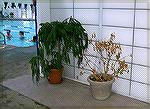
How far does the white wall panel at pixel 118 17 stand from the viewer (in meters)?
2.88

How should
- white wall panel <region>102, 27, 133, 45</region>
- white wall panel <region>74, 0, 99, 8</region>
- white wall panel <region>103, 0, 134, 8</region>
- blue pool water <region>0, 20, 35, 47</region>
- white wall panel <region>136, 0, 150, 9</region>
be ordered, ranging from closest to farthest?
white wall panel <region>136, 0, 150, 9</region> → white wall panel <region>103, 0, 134, 8</region> → white wall panel <region>102, 27, 133, 45</region> → white wall panel <region>74, 0, 99, 8</region> → blue pool water <region>0, 20, 35, 47</region>

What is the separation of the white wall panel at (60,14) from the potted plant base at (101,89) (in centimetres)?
123

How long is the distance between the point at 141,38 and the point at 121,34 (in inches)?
11.5

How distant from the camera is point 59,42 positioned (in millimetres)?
3238

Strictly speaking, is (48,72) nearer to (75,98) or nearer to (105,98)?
(75,98)

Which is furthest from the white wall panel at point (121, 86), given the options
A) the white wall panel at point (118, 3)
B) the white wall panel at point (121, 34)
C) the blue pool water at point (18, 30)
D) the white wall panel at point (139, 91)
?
the blue pool water at point (18, 30)

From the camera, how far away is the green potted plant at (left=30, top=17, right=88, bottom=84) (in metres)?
3.10

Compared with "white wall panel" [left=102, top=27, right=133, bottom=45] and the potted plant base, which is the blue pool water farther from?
the potted plant base

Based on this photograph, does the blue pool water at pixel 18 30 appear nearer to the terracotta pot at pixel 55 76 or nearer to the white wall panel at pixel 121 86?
the terracotta pot at pixel 55 76

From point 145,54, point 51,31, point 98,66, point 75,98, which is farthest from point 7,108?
point 145,54

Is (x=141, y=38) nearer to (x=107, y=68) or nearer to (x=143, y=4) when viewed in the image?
(x=143, y=4)

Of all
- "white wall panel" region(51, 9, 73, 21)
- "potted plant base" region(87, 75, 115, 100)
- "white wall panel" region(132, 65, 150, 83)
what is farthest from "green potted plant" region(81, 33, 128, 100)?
"white wall panel" region(51, 9, 73, 21)

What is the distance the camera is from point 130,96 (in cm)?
306

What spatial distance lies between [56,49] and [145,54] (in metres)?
1.30
